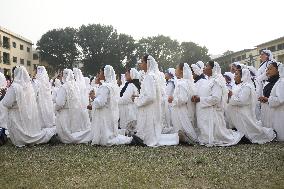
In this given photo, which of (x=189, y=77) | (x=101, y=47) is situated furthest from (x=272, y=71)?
(x=101, y=47)

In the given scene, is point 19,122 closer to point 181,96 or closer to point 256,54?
point 181,96

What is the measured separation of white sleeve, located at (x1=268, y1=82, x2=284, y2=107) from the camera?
28.4 feet

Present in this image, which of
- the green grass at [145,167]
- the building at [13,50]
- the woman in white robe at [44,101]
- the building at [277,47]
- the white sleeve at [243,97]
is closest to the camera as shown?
the green grass at [145,167]

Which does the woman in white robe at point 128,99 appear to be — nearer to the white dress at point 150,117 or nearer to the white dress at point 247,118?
the white dress at point 150,117

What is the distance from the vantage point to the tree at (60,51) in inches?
1829

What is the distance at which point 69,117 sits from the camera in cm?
957

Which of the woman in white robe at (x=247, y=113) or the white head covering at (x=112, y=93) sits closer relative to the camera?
the woman in white robe at (x=247, y=113)

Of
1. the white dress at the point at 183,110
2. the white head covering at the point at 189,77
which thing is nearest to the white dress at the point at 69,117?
the white dress at the point at 183,110

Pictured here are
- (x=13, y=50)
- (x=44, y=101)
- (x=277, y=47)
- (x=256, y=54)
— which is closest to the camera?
(x=44, y=101)

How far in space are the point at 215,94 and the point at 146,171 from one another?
129 inches

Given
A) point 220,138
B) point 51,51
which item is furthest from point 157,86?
point 51,51

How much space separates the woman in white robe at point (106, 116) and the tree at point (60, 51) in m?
38.7

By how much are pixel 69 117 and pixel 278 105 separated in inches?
207

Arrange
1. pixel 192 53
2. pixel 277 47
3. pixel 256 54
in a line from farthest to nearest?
pixel 192 53 → pixel 256 54 → pixel 277 47
